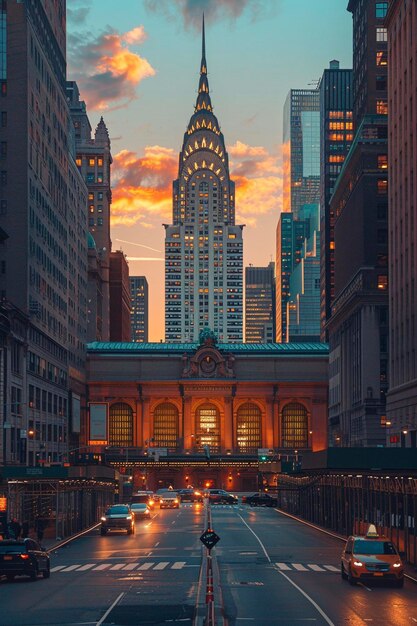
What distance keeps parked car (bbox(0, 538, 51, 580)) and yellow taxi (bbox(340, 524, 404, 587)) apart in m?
12.4

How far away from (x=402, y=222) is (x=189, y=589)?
258 feet

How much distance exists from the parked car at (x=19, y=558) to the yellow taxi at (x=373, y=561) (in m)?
12.4

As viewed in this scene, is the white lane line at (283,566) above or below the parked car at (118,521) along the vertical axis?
below

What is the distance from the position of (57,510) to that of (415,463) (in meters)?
31.8

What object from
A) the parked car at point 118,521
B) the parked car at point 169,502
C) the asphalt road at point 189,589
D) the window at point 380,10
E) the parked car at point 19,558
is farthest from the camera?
the window at point 380,10

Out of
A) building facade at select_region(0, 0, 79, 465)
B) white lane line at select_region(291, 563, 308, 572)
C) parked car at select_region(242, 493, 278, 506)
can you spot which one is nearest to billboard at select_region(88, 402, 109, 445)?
building facade at select_region(0, 0, 79, 465)

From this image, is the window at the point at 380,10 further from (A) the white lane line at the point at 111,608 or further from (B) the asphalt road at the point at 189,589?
(A) the white lane line at the point at 111,608

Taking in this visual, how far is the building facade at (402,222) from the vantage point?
362ft

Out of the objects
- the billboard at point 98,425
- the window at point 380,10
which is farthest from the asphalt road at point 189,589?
the window at point 380,10

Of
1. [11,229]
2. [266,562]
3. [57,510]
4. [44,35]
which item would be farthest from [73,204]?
[266,562]

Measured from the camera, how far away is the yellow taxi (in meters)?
44.8

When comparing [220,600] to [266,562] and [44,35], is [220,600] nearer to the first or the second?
[266,562]

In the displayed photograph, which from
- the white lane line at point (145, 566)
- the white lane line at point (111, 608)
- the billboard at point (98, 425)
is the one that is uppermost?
the billboard at point (98, 425)

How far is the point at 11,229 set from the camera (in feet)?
408
